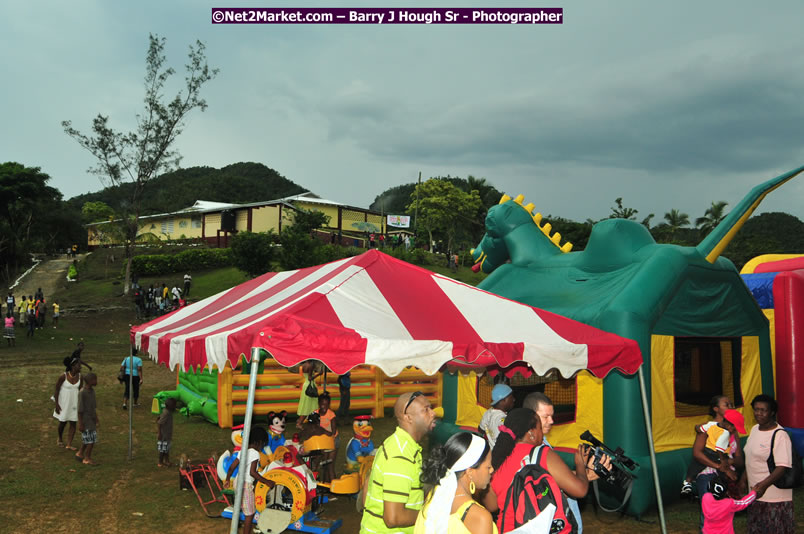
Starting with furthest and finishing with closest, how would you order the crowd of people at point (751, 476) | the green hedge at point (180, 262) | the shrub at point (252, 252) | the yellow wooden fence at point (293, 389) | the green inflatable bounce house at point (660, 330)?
the green hedge at point (180, 262)
the shrub at point (252, 252)
the yellow wooden fence at point (293, 389)
the green inflatable bounce house at point (660, 330)
the crowd of people at point (751, 476)

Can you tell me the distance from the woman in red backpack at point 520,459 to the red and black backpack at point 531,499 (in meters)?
0.18

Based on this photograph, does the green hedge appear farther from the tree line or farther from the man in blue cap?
the man in blue cap

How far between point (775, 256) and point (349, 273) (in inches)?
330

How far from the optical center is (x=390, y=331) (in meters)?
5.41

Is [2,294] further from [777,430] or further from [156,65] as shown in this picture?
[777,430]

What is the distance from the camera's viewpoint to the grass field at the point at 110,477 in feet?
22.6

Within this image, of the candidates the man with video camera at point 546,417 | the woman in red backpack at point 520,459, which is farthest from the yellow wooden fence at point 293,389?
the woman in red backpack at point 520,459

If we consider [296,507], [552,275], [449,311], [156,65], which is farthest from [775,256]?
[156,65]

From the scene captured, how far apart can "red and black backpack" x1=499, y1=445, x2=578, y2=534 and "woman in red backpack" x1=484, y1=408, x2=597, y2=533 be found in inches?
7.1

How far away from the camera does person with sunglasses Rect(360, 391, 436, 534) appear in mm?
3623

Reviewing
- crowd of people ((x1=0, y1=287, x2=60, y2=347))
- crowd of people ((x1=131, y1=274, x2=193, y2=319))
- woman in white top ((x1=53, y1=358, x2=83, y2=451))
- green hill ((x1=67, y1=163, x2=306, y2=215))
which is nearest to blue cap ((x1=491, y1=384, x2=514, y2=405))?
woman in white top ((x1=53, y1=358, x2=83, y2=451))

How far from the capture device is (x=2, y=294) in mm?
34594

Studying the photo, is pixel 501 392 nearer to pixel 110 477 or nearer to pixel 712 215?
pixel 110 477

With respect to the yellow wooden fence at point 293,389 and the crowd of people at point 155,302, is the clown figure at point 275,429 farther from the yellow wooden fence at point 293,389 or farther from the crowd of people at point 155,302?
the crowd of people at point 155,302
